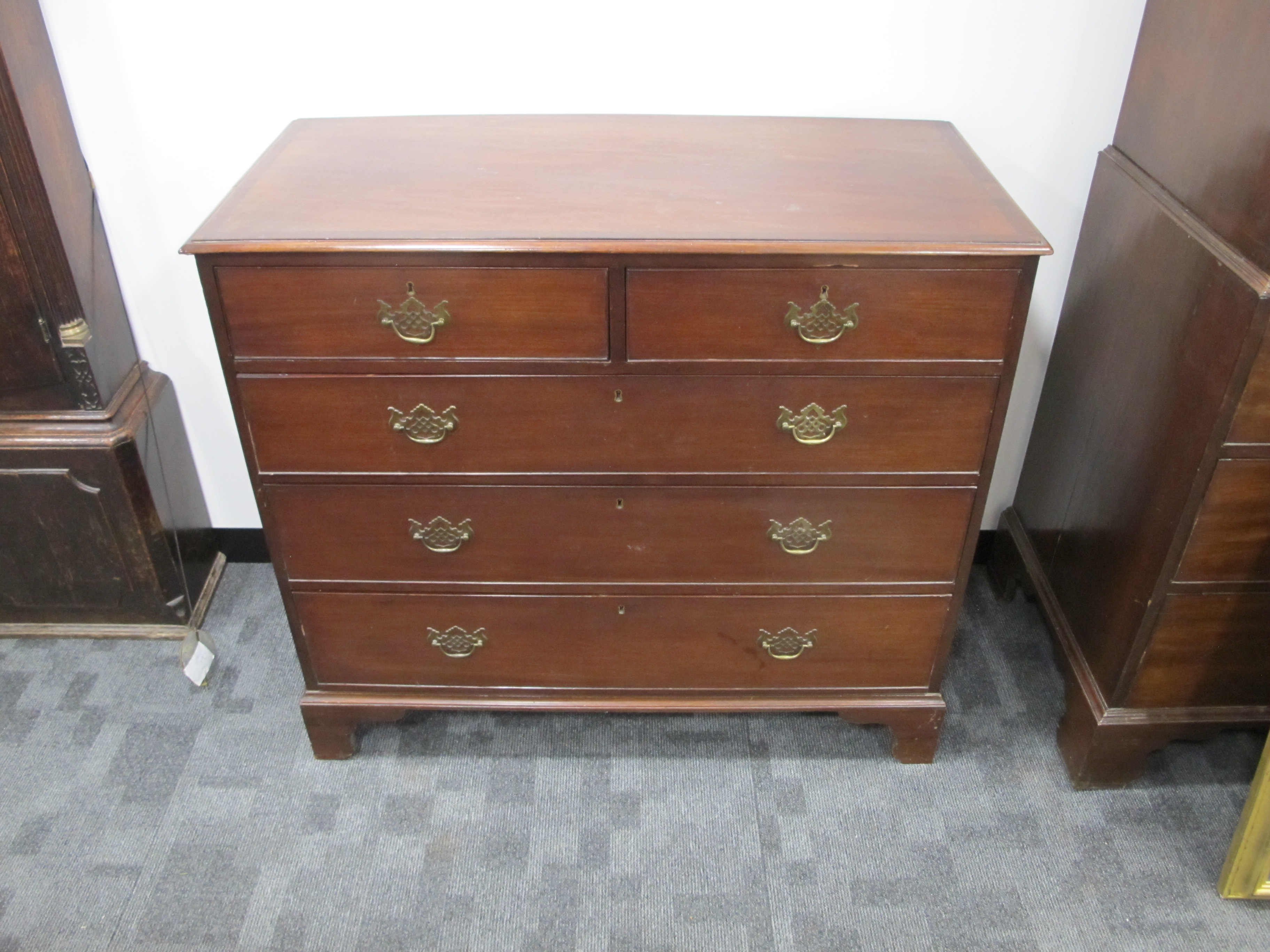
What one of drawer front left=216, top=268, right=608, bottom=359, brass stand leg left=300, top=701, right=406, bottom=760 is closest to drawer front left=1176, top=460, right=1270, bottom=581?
drawer front left=216, top=268, right=608, bottom=359

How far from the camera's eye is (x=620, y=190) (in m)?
1.33

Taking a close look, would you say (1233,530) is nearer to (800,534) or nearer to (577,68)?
(800,534)

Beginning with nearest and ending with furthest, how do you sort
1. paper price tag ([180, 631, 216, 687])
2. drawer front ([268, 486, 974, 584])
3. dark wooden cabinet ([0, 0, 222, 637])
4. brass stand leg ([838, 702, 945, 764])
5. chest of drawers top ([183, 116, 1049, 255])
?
1. chest of drawers top ([183, 116, 1049, 255])
2. drawer front ([268, 486, 974, 584])
3. dark wooden cabinet ([0, 0, 222, 637])
4. brass stand leg ([838, 702, 945, 764])
5. paper price tag ([180, 631, 216, 687])

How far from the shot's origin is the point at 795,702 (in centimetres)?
165

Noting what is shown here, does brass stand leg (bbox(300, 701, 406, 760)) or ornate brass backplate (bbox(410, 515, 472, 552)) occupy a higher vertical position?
ornate brass backplate (bbox(410, 515, 472, 552))

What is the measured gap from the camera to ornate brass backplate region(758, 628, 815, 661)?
5.16ft

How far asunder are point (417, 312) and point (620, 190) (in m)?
0.31

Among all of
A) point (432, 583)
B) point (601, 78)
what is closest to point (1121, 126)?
point (601, 78)

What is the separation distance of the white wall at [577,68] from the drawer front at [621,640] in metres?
0.77

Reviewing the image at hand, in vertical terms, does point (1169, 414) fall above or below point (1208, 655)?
above

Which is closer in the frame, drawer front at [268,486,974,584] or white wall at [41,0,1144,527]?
drawer front at [268,486,974,584]

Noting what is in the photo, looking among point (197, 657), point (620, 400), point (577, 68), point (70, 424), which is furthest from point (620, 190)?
point (197, 657)

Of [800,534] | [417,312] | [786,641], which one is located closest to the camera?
[417,312]

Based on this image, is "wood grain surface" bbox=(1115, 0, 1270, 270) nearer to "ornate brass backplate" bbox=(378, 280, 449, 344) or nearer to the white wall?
the white wall
